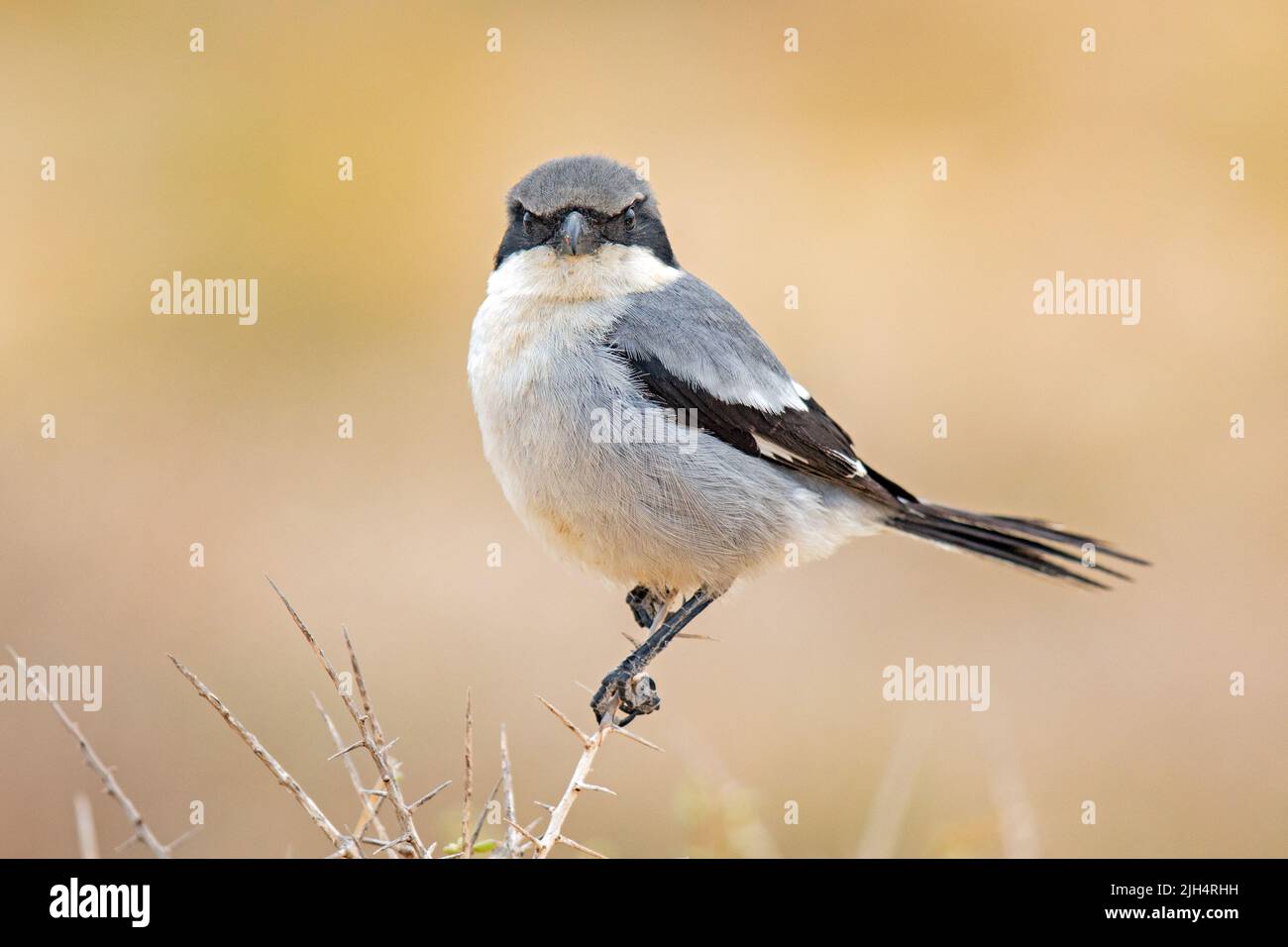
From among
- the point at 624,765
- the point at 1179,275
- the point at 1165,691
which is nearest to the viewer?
the point at 624,765

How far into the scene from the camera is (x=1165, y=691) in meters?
7.33

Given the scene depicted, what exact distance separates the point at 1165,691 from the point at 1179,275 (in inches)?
131

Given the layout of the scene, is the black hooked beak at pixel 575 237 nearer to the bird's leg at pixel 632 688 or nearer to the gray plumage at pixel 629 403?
the gray plumage at pixel 629 403

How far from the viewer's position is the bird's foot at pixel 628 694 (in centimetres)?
401

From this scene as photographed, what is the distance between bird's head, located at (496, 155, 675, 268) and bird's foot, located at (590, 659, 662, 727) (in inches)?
53.9

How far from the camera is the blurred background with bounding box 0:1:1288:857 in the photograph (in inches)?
259

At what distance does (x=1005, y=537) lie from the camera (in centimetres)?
495

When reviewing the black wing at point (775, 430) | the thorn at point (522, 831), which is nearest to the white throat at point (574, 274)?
the black wing at point (775, 430)

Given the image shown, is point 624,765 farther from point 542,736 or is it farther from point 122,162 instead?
point 122,162

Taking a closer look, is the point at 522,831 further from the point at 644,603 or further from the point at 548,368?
the point at 644,603

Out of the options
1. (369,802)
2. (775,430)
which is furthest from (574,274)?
(369,802)

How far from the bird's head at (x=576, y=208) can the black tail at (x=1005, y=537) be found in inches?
60.6

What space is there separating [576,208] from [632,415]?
2.34 feet

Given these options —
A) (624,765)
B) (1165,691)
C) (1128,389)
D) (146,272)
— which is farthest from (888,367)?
(146,272)
